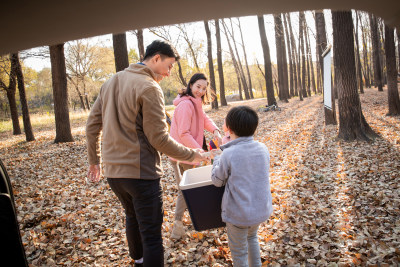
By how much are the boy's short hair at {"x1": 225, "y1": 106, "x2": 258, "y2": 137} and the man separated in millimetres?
483

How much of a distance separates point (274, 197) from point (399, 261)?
1919 mm

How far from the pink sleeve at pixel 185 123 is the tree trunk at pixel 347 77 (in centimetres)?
561

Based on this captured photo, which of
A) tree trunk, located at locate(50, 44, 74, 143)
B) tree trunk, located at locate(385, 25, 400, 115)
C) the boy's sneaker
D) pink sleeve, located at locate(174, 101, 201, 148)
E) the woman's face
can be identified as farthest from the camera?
tree trunk, located at locate(50, 44, 74, 143)

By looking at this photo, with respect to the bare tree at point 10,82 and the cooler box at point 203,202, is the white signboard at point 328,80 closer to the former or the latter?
the cooler box at point 203,202

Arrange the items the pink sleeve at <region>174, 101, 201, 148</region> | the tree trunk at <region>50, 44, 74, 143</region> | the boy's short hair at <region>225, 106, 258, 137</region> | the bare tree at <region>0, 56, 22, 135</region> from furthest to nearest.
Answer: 1. the bare tree at <region>0, 56, 22, 135</region>
2. the tree trunk at <region>50, 44, 74, 143</region>
3. the pink sleeve at <region>174, 101, 201, 148</region>
4. the boy's short hair at <region>225, 106, 258, 137</region>

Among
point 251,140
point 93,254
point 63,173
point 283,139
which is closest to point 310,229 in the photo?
point 251,140

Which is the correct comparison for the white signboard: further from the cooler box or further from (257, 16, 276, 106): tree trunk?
(257, 16, 276, 106): tree trunk

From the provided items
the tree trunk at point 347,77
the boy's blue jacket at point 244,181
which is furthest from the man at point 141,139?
the tree trunk at point 347,77

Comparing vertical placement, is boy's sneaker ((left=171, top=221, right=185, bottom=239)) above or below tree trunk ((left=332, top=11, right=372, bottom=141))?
below

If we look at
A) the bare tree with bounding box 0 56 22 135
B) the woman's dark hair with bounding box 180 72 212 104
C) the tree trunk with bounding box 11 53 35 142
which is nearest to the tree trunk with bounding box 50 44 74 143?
the tree trunk with bounding box 11 53 35 142

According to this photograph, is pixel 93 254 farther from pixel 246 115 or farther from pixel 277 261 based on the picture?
pixel 246 115

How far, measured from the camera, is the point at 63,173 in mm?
6699

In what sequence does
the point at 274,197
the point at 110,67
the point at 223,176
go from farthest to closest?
the point at 110,67 < the point at 274,197 < the point at 223,176

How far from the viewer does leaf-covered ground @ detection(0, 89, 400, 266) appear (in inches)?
115
